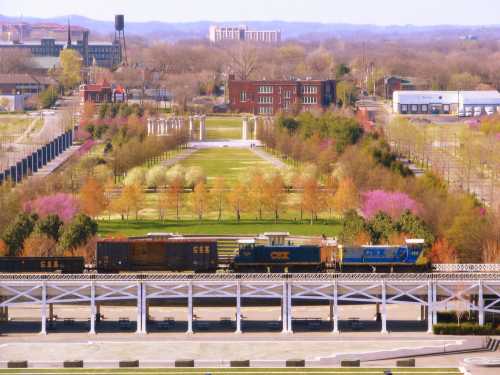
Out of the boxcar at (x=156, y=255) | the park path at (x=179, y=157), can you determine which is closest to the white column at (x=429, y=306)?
the boxcar at (x=156, y=255)

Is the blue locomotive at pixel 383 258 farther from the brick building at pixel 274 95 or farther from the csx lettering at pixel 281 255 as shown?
the brick building at pixel 274 95

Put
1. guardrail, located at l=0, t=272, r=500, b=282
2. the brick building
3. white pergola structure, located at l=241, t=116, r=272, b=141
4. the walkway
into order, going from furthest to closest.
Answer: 1. the brick building
2. white pergola structure, located at l=241, t=116, r=272, b=141
3. the walkway
4. guardrail, located at l=0, t=272, r=500, b=282

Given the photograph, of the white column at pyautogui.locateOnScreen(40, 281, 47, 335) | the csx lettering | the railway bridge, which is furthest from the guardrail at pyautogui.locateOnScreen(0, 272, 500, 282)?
the csx lettering

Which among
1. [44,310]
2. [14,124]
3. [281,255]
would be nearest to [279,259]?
[281,255]

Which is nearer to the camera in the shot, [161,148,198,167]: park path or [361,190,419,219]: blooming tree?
[361,190,419,219]: blooming tree

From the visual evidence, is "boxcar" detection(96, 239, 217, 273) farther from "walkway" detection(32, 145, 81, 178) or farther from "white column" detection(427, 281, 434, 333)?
"walkway" detection(32, 145, 81, 178)

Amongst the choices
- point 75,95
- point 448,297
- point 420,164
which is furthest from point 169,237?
point 75,95
